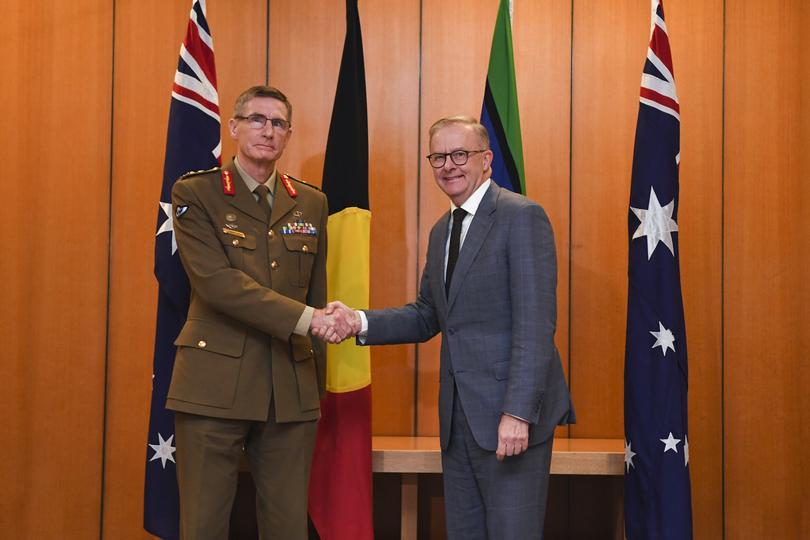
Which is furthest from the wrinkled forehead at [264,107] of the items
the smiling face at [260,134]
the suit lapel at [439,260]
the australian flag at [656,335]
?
the australian flag at [656,335]

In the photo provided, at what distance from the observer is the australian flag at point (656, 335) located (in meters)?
2.58

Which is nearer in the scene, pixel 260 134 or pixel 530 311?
pixel 530 311

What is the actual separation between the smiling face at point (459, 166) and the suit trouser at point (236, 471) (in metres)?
0.83

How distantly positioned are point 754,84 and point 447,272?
1977 mm

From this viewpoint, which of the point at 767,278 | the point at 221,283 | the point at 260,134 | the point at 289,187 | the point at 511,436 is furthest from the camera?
the point at 767,278

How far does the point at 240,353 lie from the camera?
2.15m

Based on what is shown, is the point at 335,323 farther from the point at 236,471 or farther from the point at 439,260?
the point at 236,471

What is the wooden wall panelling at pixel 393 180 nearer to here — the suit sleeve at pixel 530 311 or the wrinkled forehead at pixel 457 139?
the wrinkled forehead at pixel 457 139

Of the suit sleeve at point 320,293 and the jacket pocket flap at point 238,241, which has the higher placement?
the jacket pocket flap at point 238,241

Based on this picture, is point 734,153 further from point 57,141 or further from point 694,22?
point 57,141

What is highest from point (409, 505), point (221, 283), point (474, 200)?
point (474, 200)

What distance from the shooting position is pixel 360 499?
265 cm

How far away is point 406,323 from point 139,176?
1589 millimetres

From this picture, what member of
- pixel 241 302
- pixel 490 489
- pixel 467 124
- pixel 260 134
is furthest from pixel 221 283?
pixel 490 489
